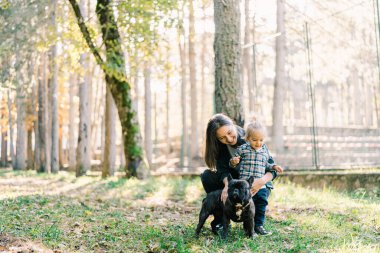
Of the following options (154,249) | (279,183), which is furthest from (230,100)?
(154,249)

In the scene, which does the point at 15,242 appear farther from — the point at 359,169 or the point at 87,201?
the point at 359,169

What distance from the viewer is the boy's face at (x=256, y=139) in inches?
235

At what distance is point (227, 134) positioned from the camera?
615 cm

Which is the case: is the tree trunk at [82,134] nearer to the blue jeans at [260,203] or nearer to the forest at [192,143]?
the forest at [192,143]

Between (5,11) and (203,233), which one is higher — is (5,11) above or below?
above

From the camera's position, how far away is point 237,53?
32.1 feet

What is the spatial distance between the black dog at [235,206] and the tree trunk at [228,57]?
3920 mm

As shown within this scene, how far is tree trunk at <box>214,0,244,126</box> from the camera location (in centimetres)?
973

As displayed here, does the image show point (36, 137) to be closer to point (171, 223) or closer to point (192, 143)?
point (192, 143)

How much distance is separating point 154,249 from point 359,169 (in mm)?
7460

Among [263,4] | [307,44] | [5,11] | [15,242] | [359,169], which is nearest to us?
[15,242]

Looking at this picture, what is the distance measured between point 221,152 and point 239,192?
1.10 meters

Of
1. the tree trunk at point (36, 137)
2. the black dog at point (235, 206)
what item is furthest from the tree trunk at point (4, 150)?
the black dog at point (235, 206)

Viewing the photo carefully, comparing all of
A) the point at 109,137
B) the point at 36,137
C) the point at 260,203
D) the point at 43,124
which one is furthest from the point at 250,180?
the point at 36,137
